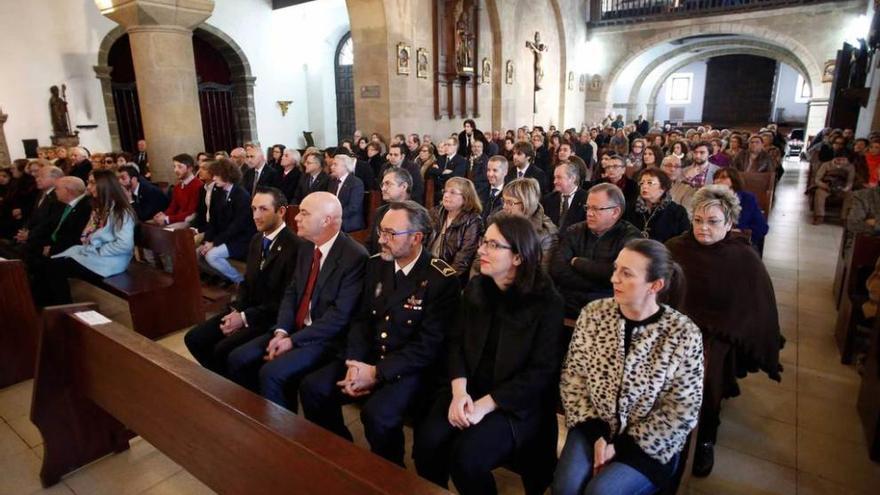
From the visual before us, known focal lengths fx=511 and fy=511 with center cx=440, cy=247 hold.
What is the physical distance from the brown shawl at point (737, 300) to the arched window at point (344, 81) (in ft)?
41.0

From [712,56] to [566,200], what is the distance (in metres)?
22.6

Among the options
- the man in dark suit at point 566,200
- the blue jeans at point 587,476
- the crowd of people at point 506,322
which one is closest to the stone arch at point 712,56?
the crowd of people at point 506,322

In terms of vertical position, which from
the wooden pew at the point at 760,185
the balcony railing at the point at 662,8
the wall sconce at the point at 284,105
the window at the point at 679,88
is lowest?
the wooden pew at the point at 760,185

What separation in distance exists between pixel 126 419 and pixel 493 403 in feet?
4.99

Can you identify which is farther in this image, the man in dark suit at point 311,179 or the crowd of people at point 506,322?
the man in dark suit at point 311,179

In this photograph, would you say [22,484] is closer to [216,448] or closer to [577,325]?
[216,448]

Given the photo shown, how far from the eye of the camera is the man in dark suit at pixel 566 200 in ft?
12.3

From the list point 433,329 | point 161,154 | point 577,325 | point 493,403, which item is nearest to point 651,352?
point 577,325

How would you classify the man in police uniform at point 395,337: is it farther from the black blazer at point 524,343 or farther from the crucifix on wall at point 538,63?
the crucifix on wall at point 538,63

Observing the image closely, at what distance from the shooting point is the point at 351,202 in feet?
17.2

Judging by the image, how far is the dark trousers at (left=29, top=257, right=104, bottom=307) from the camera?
403 cm

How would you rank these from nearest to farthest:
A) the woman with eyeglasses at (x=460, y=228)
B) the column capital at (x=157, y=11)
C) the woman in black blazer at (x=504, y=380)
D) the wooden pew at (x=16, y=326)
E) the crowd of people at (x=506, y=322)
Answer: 1. the crowd of people at (x=506, y=322)
2. the woman in black blazer at (x=504, y=380)
3. the wooden pew at (x=16, y=326)
4. the woman with eyeglasses at (x=460, y=228)
5. the column capital at (x=157, y=11)

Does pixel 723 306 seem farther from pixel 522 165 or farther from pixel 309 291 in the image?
pixel 522 165

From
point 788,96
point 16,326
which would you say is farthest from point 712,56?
point 16,326
